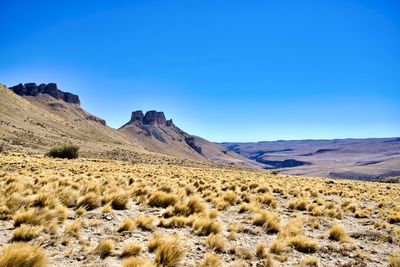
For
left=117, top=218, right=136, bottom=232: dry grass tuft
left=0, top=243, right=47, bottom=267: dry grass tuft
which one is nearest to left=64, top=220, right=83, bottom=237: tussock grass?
left=117, top=218, right=136, bottom=232: dry grass tuft

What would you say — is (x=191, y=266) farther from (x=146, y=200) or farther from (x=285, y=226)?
(x=146, y=200)

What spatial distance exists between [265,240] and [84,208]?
17.6ft

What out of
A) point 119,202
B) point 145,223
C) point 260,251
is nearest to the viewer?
point 260,251

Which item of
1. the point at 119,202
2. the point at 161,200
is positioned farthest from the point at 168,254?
the point at 161,200

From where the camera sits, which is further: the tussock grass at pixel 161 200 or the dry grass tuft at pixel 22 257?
the tussock grass at pixel 161 200

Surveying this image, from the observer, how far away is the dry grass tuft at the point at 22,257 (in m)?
4.64

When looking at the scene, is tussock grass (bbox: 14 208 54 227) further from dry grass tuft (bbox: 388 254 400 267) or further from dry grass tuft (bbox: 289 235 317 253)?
dry grass tuft (bbox: 388 254 400 267)

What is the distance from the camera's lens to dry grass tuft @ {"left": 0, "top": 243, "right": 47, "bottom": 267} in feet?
15.2

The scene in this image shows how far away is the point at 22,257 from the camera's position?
475cm

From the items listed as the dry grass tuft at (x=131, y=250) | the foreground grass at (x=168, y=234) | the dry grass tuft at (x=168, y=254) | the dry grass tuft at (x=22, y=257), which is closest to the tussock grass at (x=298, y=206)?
the foreground grass at (x=168, y=234)

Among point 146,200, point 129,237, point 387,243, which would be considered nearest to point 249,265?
point 129,237

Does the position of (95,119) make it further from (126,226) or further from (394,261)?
(394,261)

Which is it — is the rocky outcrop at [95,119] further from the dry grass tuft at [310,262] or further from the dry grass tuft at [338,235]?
the dry grass tuft at [310,262]

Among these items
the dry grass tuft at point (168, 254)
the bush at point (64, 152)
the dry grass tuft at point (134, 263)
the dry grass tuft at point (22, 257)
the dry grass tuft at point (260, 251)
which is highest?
the bush at point (64, 152)
